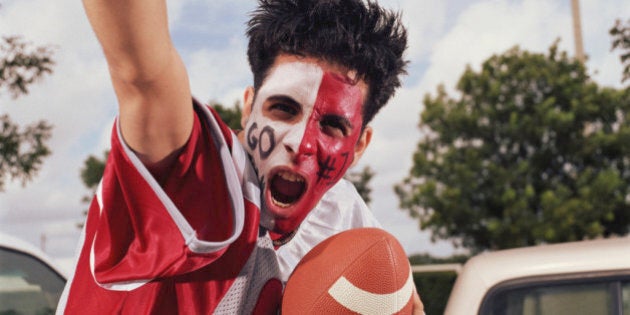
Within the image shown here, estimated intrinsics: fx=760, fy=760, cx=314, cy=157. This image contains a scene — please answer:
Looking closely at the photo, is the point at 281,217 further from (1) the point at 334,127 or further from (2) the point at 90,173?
(2) the point at 90,173

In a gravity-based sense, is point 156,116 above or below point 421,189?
above

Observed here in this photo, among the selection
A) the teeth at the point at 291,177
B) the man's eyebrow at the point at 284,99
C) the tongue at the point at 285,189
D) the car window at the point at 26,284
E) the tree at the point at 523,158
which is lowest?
the tree at the point at 523,158

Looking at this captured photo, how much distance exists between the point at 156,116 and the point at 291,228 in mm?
490

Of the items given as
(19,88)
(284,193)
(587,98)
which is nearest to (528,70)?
(587,98)

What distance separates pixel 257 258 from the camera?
1.75 metres

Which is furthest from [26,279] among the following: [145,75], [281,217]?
[145,75]

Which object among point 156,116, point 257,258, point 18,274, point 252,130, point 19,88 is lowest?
point 19,88

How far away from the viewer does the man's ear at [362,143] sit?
1.90 m

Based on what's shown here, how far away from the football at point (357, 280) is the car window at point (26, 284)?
255 cm

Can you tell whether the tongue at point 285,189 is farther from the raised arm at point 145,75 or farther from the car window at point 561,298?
the car window at point 561,298

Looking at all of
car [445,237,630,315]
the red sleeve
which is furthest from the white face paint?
car [445,237,630,315]

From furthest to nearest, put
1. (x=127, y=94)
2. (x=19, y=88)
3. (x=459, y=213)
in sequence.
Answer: (x=459, y=213)
(x=19, y=88)
(x=127, y=94)

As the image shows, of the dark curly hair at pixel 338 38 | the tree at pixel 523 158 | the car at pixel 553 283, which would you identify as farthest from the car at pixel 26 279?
the tree at pixel 523 158

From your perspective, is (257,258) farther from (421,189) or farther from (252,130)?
(421,189)
